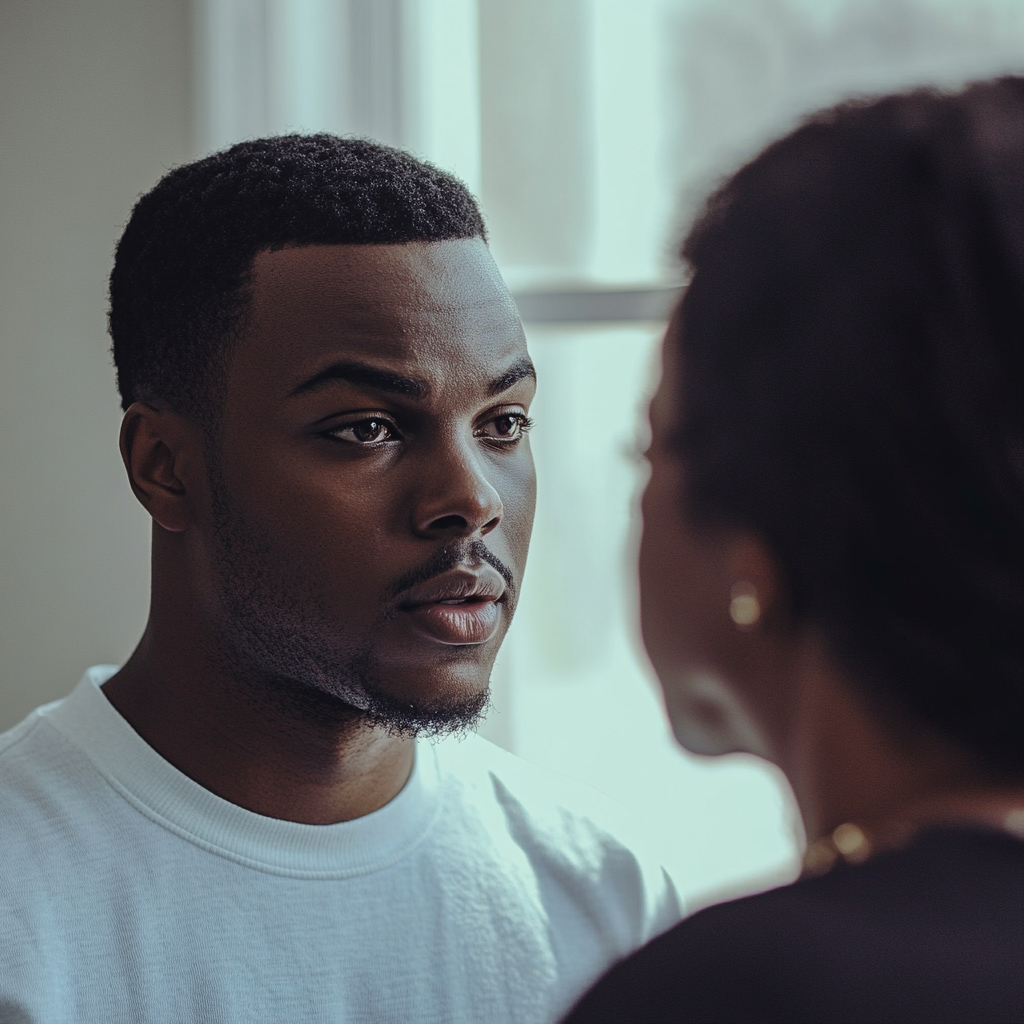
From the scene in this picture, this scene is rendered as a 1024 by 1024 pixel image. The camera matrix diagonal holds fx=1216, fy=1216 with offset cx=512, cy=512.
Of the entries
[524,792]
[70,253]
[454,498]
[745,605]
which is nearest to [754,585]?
[745,605]

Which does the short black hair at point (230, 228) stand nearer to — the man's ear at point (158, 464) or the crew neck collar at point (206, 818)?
the man's ear at point (158, 464)

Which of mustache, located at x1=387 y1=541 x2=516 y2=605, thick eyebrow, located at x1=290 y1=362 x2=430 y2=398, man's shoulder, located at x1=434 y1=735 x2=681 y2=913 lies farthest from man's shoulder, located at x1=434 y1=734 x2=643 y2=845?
Answer: thick eyebrow, located at x1=290 y1=362 x2=430 y2=398

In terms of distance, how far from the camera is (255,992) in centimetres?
89

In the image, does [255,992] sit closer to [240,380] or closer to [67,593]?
[240,380]

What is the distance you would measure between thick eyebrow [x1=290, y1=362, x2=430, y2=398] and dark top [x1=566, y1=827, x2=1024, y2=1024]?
1.73 feet

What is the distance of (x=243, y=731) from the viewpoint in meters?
0.98

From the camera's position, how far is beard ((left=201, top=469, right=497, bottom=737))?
92cm

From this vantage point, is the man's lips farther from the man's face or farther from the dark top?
the dark top

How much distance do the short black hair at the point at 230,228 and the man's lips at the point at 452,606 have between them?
0.22 meters

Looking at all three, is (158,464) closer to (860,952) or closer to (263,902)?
(263,902)

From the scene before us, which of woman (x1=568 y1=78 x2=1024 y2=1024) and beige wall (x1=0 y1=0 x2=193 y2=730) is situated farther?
beige wall (x1=0 y1=0 x2=193 y2=730)

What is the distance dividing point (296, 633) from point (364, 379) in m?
0.20

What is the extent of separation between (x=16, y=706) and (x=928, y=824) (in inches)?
54.6

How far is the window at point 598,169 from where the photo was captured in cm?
162
